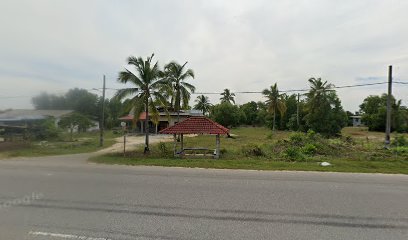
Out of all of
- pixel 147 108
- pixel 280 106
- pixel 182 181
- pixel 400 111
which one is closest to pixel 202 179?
pixel 182 181

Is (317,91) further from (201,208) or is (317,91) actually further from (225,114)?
(201,208)

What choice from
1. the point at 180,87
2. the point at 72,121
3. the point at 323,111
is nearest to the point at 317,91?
the point at 323,111

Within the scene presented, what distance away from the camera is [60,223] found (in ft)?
14.7

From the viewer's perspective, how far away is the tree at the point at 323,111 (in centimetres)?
3706

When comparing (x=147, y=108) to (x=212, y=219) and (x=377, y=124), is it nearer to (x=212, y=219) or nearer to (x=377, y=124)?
(x=212, y=219)

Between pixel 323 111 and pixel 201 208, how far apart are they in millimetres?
36891

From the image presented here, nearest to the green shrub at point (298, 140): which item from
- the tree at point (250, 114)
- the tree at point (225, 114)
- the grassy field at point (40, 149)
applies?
the grassy field at point (40, 149)

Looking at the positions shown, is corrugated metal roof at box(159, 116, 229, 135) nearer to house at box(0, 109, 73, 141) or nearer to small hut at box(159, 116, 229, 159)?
small hut at box(159, 116, 229, 159)

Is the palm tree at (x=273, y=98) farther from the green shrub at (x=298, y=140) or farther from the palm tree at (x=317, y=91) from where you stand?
the green shrub at (x=298, y=140)

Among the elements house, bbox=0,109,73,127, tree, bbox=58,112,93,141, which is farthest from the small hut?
tree, bbox=58,112,93,141

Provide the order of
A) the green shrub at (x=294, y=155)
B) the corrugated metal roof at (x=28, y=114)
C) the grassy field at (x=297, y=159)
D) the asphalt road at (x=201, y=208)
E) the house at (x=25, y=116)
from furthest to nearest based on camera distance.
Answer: the house at (x=25, y=116)
the corrugated metal roof at (x=28, y=114)
the green shrub at (x=294, y=155)
the grassy field at (x=297, y=159)
the asphalt road at (x=201, y=208)

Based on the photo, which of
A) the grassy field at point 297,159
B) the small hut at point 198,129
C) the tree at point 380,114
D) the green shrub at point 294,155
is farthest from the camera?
the tree at point 380,114

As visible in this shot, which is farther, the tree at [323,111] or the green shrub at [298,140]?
the tree at [323,111]

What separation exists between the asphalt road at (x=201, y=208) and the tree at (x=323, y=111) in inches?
1221
